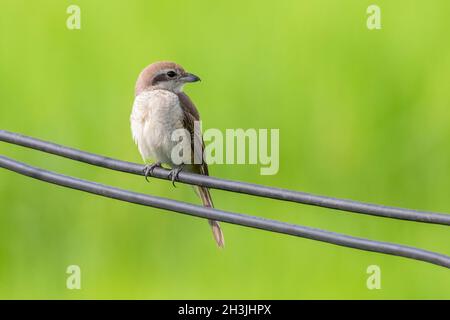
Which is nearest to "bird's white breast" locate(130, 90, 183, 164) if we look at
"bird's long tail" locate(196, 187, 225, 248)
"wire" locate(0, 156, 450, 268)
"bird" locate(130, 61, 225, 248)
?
"bird" locate(130, 61, 225, 248)

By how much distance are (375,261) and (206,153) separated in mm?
2694

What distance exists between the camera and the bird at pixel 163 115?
629 cm

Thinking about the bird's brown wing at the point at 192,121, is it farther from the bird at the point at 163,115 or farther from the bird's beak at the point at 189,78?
the bird's beak at the point at 189,78

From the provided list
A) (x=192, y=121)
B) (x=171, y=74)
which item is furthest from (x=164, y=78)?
(x=192, y=121)

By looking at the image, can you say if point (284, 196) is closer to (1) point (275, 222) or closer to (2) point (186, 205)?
(1) point (275, 222)

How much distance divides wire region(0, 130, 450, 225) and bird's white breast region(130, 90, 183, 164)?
140 centimetres

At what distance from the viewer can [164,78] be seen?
6660mm

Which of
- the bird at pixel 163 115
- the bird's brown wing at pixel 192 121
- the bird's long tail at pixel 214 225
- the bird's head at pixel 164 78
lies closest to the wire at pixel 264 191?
the bird at pixel 163 115

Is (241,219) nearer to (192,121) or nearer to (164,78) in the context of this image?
(192,121)

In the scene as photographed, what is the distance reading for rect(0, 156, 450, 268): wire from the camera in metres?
3.87

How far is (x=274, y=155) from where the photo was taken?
26.7 ft

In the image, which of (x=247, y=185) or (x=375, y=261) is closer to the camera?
(x=247, y=185)

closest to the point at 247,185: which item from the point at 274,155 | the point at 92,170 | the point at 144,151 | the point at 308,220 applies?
the point at 144,151

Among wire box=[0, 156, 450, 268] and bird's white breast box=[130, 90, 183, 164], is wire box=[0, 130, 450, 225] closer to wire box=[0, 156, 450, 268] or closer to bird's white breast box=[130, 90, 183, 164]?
wire box=[0, 156, 450, 268]
